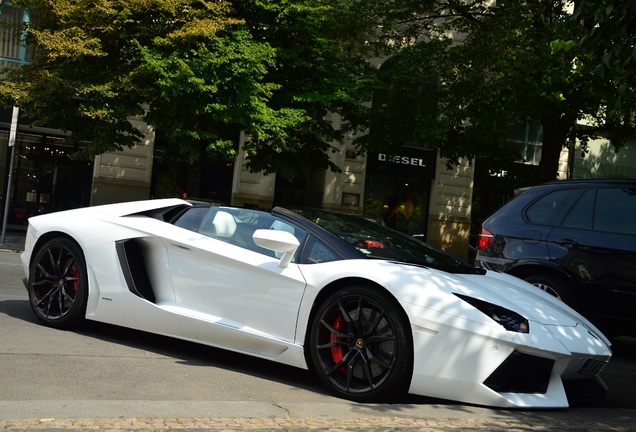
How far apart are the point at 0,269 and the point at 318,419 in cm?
898

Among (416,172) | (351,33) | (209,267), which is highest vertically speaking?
(351,33)

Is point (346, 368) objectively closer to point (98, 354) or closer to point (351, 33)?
point (98, 354)

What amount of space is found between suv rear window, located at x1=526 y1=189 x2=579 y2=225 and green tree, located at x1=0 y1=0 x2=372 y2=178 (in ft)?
34.6

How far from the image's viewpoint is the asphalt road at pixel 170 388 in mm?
4461

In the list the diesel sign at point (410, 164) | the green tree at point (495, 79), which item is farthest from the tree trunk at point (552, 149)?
the diesel sign at point (410, 164)

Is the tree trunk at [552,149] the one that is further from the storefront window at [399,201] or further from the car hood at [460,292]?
the car hood at [460,292]

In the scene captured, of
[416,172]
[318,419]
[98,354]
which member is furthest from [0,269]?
[416,172]

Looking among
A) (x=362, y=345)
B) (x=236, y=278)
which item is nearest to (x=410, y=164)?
(x=236, y=278)

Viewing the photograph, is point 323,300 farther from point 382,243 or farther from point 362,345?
point 382,243

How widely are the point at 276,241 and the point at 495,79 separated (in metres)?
15.8

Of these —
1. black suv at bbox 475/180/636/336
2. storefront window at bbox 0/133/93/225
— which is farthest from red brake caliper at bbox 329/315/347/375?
storefront window at bbox 0/133/93/225

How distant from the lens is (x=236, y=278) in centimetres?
591

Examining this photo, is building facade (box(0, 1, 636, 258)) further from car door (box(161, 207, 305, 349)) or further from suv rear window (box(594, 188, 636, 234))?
car door (box(161, 207, 305, 349))

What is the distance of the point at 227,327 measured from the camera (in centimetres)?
587
